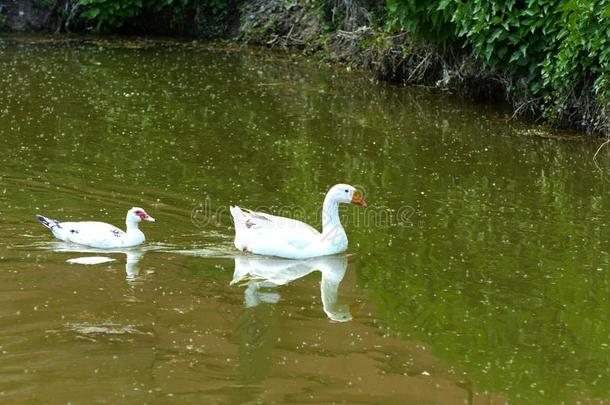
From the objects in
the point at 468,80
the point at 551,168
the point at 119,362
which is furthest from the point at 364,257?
the point at 468,80

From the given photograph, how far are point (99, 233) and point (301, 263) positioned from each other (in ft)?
6.50

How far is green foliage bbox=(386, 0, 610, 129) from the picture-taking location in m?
14.7

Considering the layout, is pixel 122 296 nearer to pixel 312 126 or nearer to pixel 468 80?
pixel 312 126

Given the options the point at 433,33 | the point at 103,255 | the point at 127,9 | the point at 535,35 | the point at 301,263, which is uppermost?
the point at 535,35

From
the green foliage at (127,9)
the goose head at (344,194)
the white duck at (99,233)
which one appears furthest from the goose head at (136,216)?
the green foliage at (127,9)

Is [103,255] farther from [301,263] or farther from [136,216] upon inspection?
[301,263]

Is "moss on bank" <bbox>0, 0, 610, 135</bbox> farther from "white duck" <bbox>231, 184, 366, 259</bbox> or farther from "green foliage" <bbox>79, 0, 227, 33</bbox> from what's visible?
"white duck" <bbox>231, 184, 366, 259</bbox>

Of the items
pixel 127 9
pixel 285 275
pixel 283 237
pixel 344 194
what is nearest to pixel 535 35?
pixel 344 194

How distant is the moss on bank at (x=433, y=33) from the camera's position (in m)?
15.3

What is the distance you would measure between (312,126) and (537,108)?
11.4 feet

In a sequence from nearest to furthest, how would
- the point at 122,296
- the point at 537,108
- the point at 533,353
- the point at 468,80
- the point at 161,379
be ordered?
the point at 161,379
the point at 533,353
the point at 122,296
the point at 537,108
the point at 468,80

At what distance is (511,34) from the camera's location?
52.4ft

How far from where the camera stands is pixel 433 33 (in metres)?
17.4

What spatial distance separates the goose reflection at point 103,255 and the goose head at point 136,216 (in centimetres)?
31
